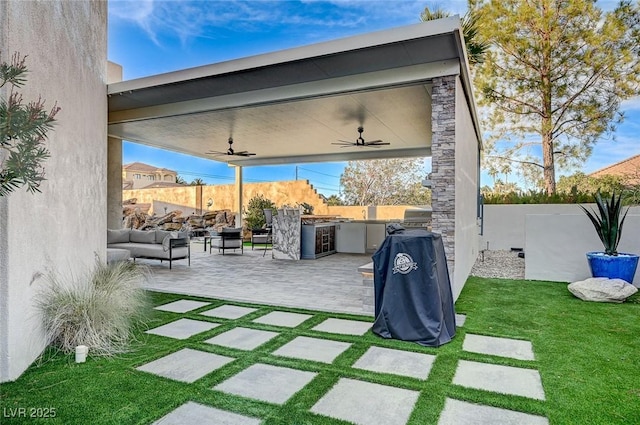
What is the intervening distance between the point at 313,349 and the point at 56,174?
282cm

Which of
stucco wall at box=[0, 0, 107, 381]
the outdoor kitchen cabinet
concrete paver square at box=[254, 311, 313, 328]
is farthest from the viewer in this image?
the outdoor kitchen cabinet

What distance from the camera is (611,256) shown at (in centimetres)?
587

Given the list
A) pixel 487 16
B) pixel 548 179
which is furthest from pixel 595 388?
pixel 487 16

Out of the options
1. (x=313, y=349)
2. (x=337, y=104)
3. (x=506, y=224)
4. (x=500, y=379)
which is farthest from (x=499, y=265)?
(x=313, y=349)

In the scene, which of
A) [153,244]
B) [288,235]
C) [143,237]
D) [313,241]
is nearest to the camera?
[153,244]

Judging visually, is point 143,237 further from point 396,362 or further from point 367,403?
point 367,403

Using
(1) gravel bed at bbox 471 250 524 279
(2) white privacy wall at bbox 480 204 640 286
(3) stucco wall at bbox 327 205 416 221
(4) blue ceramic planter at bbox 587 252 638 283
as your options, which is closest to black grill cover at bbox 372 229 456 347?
(4) blue ceramic planter at bbox 587 252 638 283

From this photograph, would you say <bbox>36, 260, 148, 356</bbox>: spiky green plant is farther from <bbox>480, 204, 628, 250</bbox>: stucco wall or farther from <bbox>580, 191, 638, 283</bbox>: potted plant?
<bbox>480, 204, 628, 250</bbox>: stucco wall

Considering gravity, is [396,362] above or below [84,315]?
below

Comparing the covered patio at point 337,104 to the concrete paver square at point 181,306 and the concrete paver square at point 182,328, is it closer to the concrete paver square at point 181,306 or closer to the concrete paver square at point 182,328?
the concrete paver square at point 182,328

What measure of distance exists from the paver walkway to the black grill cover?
0.90ft

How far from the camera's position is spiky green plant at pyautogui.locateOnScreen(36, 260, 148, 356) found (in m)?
3.32

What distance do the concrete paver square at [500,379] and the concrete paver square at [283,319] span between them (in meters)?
1.86

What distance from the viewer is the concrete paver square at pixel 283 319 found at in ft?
14.3
